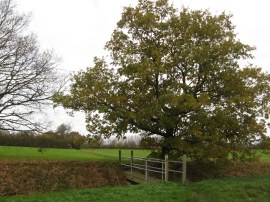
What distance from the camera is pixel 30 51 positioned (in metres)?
28.2

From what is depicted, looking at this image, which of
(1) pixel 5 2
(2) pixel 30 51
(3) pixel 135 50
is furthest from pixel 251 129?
(1) pixel 5 2

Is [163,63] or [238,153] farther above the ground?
[163,63]

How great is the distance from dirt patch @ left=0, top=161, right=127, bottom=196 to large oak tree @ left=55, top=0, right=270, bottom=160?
2667 millimetres

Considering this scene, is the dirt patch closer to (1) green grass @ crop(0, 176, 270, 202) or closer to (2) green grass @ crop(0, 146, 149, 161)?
(1) green grass @ crop(0, 176, 270, 202)

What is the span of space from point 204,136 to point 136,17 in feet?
31.0

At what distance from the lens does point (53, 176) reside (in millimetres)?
22547

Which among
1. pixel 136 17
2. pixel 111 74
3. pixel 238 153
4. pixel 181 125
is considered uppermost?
pixel 136 17

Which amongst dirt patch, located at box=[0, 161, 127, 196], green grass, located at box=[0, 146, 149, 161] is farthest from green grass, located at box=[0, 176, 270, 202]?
green grass, located at box=[0, 146, 149, 161]

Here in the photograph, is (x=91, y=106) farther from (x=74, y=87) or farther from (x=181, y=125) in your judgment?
(x=181, y=125)

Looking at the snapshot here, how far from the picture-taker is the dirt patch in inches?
816

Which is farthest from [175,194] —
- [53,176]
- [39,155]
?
[39,155]

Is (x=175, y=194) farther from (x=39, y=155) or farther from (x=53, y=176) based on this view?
(x=39, y=155)

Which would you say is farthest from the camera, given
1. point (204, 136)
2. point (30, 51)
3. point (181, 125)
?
point (30, 51)

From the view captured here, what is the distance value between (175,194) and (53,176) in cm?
856
